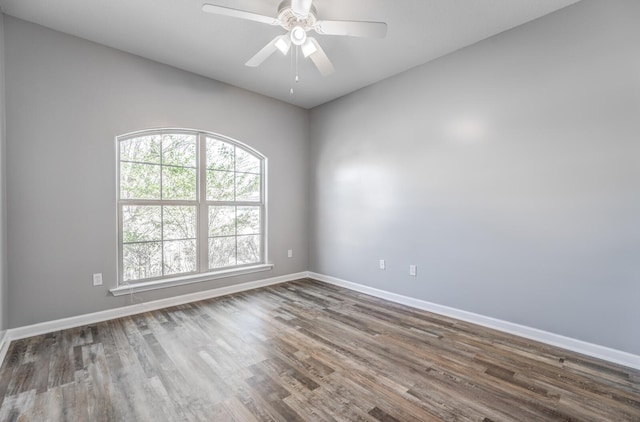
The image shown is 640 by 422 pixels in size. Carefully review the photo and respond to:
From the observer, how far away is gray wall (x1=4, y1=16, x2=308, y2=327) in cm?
256

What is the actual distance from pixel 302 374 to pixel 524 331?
6.81ft

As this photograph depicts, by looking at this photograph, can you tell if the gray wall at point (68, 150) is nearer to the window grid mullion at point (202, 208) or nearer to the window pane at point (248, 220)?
the window grid mullion at point (202, 208)

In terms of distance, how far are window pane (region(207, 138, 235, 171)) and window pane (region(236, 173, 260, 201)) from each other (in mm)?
223

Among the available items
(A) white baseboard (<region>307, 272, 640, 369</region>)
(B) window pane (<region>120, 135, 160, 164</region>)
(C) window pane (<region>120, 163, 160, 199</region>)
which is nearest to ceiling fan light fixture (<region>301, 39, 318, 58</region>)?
(B) window pane (<region>120, 135, 160, 164</region>)

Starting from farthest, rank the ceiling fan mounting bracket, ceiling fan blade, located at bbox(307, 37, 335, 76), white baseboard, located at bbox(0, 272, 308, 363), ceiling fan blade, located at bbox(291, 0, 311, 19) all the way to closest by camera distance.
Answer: white baseboard, located at bbox(0, 272, 308, 363), ceiling fan blade, located at bbox(307, 37, 335, 76), the ceiling fan mounting bracket, ceiling fan blade, located at bbox(291, 0, 311, 19)

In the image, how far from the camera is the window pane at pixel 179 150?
3.46 m

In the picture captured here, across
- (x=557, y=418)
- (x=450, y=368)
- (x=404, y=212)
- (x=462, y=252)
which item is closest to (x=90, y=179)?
(x=404, y=212)

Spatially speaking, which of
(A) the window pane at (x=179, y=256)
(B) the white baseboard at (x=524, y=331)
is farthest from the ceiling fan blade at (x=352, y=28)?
(A) the window pane at (x=179, y=256)

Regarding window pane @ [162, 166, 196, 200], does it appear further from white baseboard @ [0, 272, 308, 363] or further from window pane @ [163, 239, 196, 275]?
white baseboard @ [0, 272, 308, 363]

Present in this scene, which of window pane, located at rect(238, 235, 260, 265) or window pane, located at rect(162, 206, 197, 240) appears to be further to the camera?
window pane, located at rect(238, 235, 260, 265)

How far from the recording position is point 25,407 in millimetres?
1679

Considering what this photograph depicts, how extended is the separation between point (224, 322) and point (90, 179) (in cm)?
199

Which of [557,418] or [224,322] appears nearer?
[557,418]

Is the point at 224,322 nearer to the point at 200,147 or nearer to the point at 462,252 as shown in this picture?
the point at 200,147
